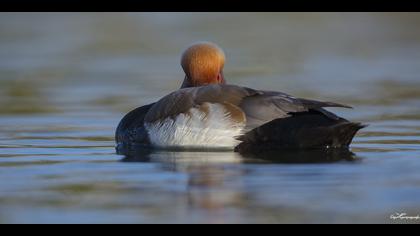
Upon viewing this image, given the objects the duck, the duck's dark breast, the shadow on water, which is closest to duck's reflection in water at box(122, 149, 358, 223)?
the shadow on water

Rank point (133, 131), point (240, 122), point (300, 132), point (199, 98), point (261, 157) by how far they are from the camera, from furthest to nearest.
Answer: point (133, 131), point (199, 98), point (240, 122), point (300, 132), point (261, 157)

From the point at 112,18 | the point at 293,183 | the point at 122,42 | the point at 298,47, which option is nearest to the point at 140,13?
the point at 112,18

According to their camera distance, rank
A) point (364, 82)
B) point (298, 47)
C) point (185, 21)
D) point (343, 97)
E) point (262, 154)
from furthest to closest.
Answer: point (185, 21) → point (298, 47) → point (364, 82) → point (343, 97) → point (262, 154)

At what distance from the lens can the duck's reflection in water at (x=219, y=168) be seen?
6.23 meters

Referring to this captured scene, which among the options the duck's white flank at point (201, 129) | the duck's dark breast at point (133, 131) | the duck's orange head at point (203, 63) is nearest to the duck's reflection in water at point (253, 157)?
the duck's white flank at point (201, 129)

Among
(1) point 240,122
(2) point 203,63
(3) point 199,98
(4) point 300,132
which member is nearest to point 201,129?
(3) point 199,98

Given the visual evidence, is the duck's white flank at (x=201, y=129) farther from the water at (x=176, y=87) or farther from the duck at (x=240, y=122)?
the water at (x=176, y=87)

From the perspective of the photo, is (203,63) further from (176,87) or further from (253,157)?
(176,87)

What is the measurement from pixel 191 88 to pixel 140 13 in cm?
1188

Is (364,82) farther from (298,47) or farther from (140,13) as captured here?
(140,13)

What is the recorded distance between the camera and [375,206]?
605 centimetres

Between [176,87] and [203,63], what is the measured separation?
3.99m

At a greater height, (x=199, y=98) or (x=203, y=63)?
(x=203, y=63)

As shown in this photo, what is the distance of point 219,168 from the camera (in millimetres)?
7441
